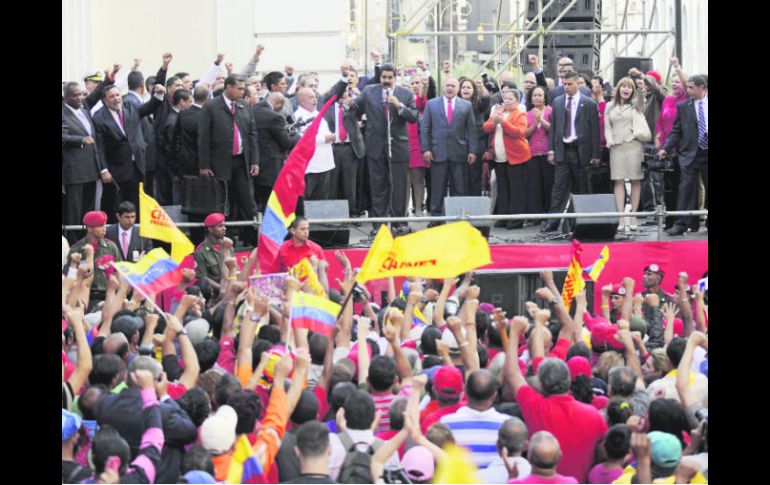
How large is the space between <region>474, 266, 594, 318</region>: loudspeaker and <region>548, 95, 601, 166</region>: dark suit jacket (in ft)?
6.67

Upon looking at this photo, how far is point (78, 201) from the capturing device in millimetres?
15227

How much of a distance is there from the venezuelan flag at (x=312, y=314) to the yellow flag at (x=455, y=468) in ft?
5.01

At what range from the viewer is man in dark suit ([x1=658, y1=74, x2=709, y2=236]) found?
16.1 meters

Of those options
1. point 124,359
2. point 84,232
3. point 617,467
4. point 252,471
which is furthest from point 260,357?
point 84,232

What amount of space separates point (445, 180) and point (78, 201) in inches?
166

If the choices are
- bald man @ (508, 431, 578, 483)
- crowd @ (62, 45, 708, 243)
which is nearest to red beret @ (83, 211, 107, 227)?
crowd @ (62, 45, 708, 243)

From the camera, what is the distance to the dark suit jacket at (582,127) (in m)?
16.5

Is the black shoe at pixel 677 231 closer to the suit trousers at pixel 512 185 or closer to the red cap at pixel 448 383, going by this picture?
the suit trousers at pixel 512 185

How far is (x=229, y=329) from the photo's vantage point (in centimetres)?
1014

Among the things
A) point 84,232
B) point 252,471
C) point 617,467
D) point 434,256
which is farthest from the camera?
point 84,232
